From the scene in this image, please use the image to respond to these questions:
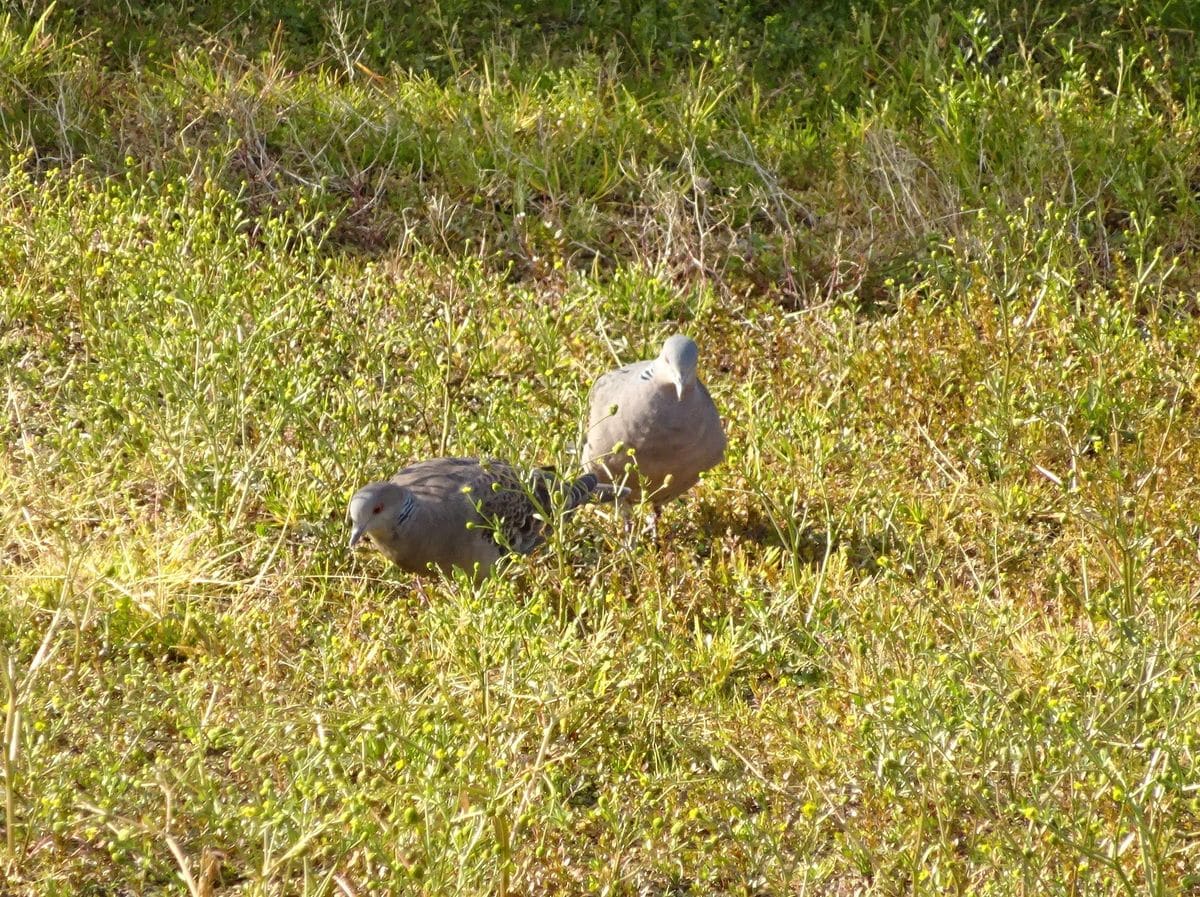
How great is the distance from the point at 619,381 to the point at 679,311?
4.53ft

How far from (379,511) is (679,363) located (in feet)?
3.90

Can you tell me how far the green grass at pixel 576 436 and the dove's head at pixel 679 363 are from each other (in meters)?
0.36

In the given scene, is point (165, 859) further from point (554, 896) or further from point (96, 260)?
point (96, 260)

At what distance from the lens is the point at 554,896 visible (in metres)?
3.71

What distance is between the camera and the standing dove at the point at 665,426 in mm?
5172

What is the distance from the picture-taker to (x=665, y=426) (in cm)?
516

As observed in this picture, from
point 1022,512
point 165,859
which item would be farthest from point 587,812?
point 1022,512

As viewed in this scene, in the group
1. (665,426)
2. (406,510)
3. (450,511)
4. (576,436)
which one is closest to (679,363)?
(665,426)

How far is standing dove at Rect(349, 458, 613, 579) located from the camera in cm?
471

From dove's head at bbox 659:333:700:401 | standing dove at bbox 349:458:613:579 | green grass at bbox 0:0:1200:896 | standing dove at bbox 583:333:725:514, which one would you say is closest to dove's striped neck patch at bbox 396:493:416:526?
standing dove at bbox 349:458:613:579

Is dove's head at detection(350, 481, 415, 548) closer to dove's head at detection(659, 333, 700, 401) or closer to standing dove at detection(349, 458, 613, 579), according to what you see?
standing dove at detection(349, 458, 613, 579)

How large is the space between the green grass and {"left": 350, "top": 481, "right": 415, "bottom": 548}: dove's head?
0.65ft

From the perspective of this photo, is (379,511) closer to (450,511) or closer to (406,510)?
(406,510)

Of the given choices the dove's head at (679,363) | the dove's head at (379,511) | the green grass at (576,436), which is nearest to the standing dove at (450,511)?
the dove's head at (379,511)
